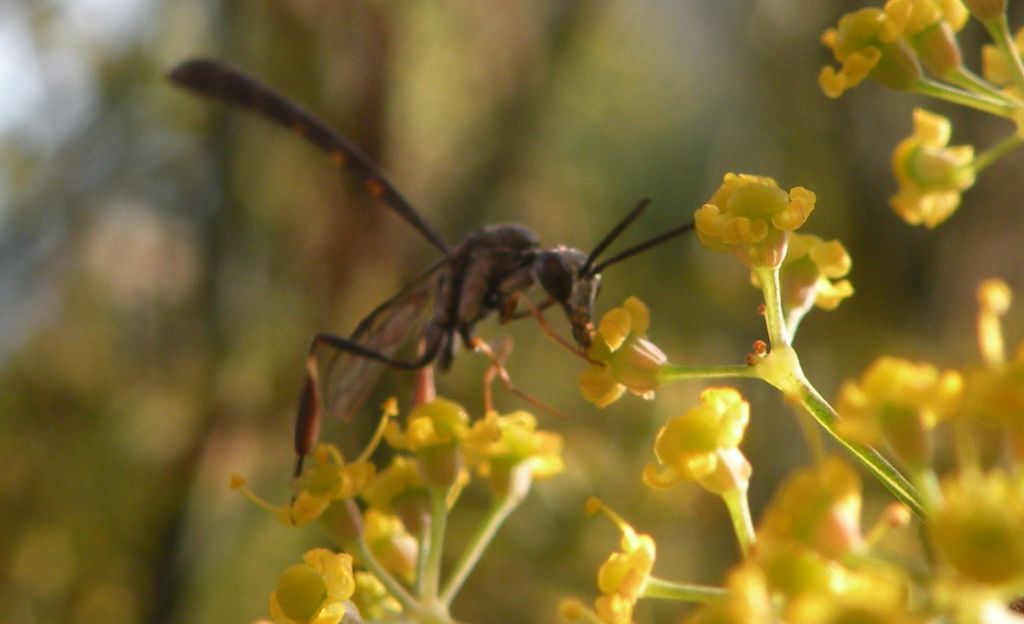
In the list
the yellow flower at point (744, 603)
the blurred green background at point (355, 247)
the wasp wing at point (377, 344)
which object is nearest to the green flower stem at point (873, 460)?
the yellow flower at point (744, 603)

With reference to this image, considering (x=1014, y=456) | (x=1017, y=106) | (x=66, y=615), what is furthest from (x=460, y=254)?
(x=66, y=615)

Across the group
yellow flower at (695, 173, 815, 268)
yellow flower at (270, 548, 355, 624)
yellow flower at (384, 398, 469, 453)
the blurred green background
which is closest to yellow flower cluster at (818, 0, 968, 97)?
yellow flower at (695, 173, 815, 268)

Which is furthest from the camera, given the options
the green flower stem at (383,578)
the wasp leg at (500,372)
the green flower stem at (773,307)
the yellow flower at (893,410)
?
the wasp leg at (500,372)

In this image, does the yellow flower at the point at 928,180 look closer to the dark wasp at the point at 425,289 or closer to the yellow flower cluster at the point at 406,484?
the dark wasp at the point at 425,289

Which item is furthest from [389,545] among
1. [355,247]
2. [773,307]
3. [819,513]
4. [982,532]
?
[355,247]

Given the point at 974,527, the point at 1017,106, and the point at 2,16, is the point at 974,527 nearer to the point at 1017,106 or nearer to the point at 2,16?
the point at 1017,106

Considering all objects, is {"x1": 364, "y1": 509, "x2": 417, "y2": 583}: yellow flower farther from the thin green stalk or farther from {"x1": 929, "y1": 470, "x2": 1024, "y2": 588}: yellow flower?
{"x1": 929, "y1": 470, "x2": 1024, "y2": 588}: yellow flower
